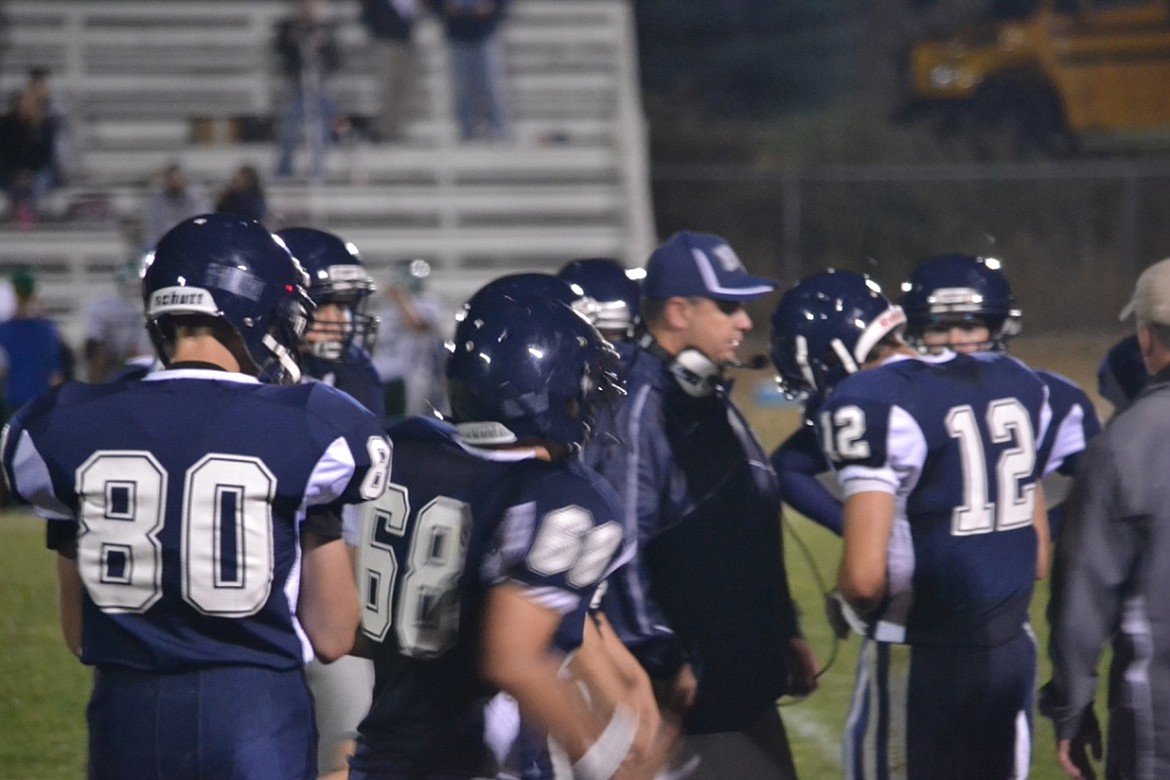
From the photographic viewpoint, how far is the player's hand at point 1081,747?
3.27 m

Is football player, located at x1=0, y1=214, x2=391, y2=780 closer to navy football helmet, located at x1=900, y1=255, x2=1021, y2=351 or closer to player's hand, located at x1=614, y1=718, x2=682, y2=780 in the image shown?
player's hand, located at x1=614, y1=718, x2=682, y2=780

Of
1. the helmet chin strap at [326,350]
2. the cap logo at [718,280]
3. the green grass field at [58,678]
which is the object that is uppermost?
the cap logo at [718,280]

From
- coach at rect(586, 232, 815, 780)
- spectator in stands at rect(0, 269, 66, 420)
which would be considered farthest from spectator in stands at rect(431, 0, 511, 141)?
coach at rect(586, 232, 815, 780)

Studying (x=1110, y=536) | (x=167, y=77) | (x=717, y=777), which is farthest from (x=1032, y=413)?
(x=167, y=77)

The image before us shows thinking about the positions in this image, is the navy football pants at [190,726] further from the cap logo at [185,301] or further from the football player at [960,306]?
the football player at [960,306]

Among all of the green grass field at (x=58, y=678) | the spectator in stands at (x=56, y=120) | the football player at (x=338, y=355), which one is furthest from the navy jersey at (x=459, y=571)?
the spectator in stands at (x=56, y=120)

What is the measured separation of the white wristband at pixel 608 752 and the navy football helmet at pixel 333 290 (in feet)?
6.76

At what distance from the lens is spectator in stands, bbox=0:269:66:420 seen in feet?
37.2

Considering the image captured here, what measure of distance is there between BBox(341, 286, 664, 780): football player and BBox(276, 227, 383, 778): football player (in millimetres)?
1530

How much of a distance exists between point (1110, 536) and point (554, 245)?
580 inches

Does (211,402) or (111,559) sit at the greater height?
(211,402)

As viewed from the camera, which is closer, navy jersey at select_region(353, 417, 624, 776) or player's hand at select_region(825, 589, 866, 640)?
navy jersey at select_region(353, 417, 624, 776)

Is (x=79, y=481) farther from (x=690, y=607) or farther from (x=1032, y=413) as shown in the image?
(x=1032, y=413)

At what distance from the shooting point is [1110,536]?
3.14m
